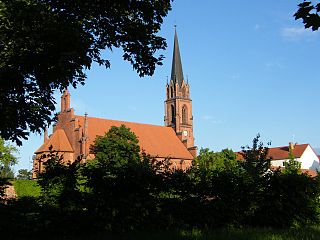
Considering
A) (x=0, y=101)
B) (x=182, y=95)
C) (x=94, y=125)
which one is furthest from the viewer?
(x=182, y=95)

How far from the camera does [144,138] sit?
64.4m

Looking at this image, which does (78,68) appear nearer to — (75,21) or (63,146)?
(75,21)

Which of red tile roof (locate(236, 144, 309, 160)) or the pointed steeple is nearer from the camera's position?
the pointed steeple

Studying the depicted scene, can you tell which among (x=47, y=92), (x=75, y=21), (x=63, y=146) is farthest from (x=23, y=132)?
(x=63, y=146)

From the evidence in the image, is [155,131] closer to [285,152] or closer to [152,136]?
[152,136]

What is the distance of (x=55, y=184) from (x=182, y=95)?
68.4 meters

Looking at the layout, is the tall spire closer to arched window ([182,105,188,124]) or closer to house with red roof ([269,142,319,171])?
arched window ([182,105,188,124])

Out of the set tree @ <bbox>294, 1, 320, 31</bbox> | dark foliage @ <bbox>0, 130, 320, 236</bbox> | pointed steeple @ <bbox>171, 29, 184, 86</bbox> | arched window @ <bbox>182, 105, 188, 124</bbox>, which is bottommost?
dark foliage @ <bbox>0, 130, 320, 236</bbox>

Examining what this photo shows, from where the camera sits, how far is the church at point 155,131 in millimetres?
56344

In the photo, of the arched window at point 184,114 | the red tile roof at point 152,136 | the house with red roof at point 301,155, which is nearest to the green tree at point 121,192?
the red tile roof at point 152,136

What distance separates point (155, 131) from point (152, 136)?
2.10 m

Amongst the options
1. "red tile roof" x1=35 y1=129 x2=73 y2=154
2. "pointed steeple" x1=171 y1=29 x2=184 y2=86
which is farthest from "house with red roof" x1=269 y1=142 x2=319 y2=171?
"red tile roof" x1=35 y1=129 x2=73 y2=154

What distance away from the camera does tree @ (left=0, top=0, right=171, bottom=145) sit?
7.90m

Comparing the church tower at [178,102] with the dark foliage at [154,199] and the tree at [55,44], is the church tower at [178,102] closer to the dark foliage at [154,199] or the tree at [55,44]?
the dark foliage at [154,199]
